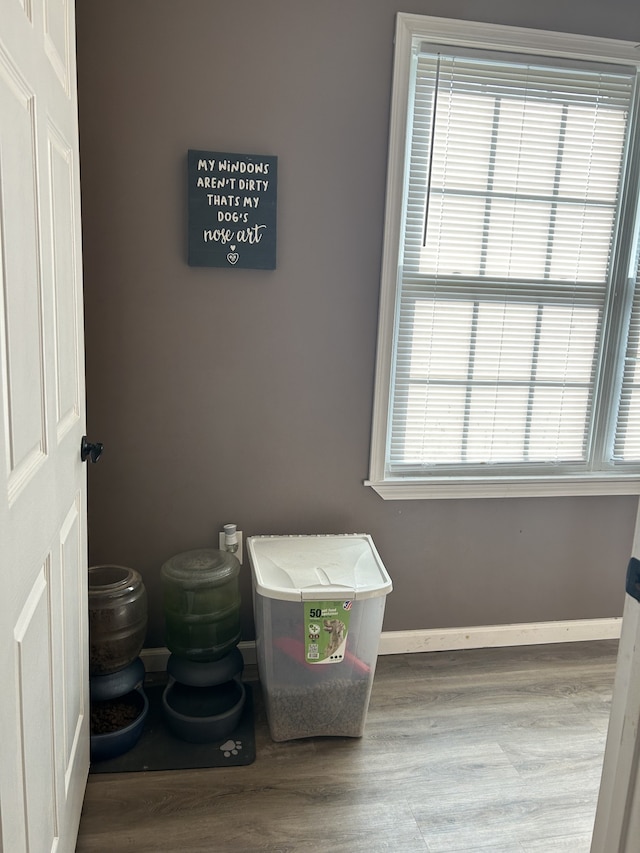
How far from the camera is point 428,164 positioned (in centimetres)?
218

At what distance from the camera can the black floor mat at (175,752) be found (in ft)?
6.06

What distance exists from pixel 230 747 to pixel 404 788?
539 mm

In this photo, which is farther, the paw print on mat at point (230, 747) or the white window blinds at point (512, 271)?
the white window blinds at point (512, 271)

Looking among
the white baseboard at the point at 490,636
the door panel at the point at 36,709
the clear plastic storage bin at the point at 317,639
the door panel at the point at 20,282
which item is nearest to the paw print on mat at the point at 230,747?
the clear plastic storage bin at the point at 317,639

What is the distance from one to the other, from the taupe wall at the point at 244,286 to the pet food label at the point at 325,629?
51 centimetres

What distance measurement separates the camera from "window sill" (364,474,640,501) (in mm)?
2352

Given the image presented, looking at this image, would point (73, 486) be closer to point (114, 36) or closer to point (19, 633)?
point (19, 633)

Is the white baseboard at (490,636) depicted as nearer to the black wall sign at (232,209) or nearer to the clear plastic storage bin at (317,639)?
the clear plastic storage bin at (317,639)

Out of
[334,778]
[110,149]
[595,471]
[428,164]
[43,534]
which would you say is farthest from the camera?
[595,471]

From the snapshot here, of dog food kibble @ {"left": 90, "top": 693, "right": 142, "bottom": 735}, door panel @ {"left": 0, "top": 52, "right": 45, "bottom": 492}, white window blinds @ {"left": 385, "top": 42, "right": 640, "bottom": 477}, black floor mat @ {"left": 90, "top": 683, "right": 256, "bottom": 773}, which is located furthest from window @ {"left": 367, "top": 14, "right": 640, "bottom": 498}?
door panel @ {"left": 0, "top": 52, "right": 45, "bottom": 492}

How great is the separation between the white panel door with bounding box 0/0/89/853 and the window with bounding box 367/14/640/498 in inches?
44.0

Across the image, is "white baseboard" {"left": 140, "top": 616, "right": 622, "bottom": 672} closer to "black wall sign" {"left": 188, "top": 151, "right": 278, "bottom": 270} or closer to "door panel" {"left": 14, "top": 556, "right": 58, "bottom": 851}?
"door panel" {"left": 14, "top": 556, "right": 58, "bottom": 851}

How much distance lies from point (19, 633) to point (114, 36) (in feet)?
5.84

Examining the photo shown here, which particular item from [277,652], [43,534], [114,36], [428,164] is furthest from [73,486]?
[428,164]
